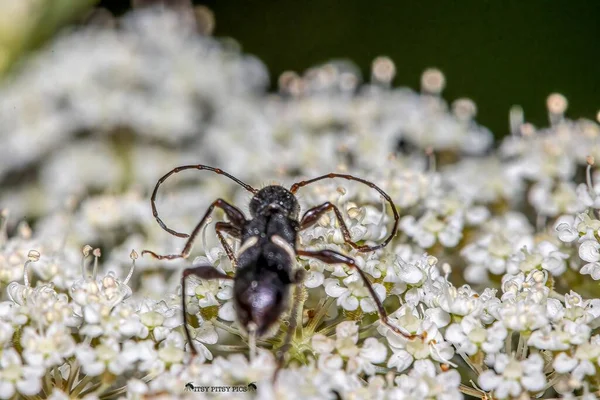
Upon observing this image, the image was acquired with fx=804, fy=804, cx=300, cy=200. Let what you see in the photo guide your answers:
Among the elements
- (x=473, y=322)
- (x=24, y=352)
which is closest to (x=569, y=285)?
(x=473, y=322)

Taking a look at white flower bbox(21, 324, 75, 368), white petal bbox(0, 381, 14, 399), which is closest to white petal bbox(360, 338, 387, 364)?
white flower bbox(21, 324, 75, 368)

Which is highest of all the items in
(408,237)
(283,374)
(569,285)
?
(408,237)

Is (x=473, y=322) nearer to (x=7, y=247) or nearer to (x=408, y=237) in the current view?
(x=408, y=237)

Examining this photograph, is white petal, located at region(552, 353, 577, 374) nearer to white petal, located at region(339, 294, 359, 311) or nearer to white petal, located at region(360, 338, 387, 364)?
white petal, located at region(360, 338, 387, 364)

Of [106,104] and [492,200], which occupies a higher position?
[106,104]

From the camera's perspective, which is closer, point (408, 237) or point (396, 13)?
point (408, 237)

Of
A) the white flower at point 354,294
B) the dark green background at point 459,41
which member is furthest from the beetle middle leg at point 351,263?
the dark green background at point 459,41

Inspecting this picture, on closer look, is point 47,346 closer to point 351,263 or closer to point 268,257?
point 268,257
